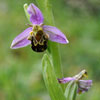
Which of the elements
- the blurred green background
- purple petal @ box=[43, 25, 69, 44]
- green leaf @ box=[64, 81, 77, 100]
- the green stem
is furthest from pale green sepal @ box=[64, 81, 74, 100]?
the blurred green background

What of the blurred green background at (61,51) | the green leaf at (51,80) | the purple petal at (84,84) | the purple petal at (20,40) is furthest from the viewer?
the blurred green background at (61,51)

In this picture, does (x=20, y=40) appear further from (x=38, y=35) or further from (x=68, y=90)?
(x=68, y=90)

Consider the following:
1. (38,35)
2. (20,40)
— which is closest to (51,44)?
(38,35)

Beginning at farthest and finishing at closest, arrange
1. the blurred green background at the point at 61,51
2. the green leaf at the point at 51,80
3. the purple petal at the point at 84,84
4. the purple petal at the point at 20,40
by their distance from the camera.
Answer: the blurred green background at the point at 61,51 < the purple petal at the point at 84,84 < the purple petal at the point at 20,40 < the green leaf at the point at 51,80

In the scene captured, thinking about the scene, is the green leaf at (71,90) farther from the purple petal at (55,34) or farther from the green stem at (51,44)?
the purple petal at (55,34)

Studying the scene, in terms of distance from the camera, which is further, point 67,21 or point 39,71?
point 67,21

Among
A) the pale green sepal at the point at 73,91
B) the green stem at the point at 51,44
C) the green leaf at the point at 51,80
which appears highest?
the green stem at the point at 51,44

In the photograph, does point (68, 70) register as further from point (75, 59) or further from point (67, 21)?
point (67, 21)

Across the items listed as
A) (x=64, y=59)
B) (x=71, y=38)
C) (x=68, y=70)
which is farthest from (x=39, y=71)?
(x=71, y=38)

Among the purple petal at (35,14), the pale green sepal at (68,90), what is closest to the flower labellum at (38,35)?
the purple petal at (35,14)
